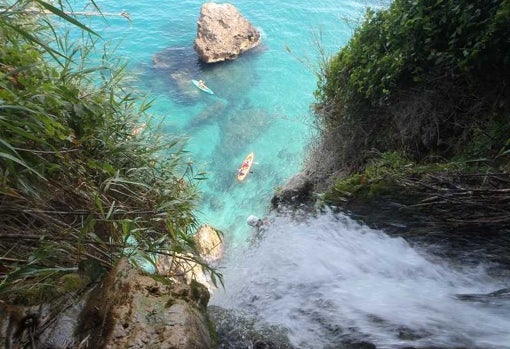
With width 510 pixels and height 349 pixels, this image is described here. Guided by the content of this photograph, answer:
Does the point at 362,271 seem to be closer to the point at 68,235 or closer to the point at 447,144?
the point at 447,144

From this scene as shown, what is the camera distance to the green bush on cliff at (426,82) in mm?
3539

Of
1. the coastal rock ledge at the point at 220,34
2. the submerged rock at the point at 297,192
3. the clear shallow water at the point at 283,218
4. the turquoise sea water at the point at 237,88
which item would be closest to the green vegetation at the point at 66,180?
the clear shallow water at the point at 283,218

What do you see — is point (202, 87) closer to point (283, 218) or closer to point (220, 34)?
point (220, 34)

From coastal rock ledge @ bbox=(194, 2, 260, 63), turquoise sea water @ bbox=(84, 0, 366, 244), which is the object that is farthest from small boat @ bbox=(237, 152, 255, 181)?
coastal rock ledge @ bbox=(194, 2, 260, 63)

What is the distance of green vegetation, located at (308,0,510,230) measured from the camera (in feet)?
10.9

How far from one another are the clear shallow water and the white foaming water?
1cm

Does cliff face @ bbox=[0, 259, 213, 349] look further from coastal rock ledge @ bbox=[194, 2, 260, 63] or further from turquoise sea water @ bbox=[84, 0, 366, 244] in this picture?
coastal rock ledge @ bbox=[194, 2, 260, 63]

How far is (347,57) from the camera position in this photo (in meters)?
5.46

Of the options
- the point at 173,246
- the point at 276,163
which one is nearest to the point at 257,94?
the point at 276,163

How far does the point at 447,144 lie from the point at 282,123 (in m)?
9.20

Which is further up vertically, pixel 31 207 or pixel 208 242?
pixel 31 207

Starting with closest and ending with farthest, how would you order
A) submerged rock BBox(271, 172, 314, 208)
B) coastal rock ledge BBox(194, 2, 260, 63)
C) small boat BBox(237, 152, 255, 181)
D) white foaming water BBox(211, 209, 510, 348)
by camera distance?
white foaming water BBox(211, 209, 510, 348)
submerged rock BBox(271, 172, 314, 208)
small boat BBox(237, 152, 255, 181)
coastal rock ledge BBox(194, 2, 260, 63)

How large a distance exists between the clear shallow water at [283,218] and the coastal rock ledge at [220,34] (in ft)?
1.81

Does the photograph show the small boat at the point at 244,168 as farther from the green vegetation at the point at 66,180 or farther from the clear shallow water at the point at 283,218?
the green vegetation at the point at 66,180
